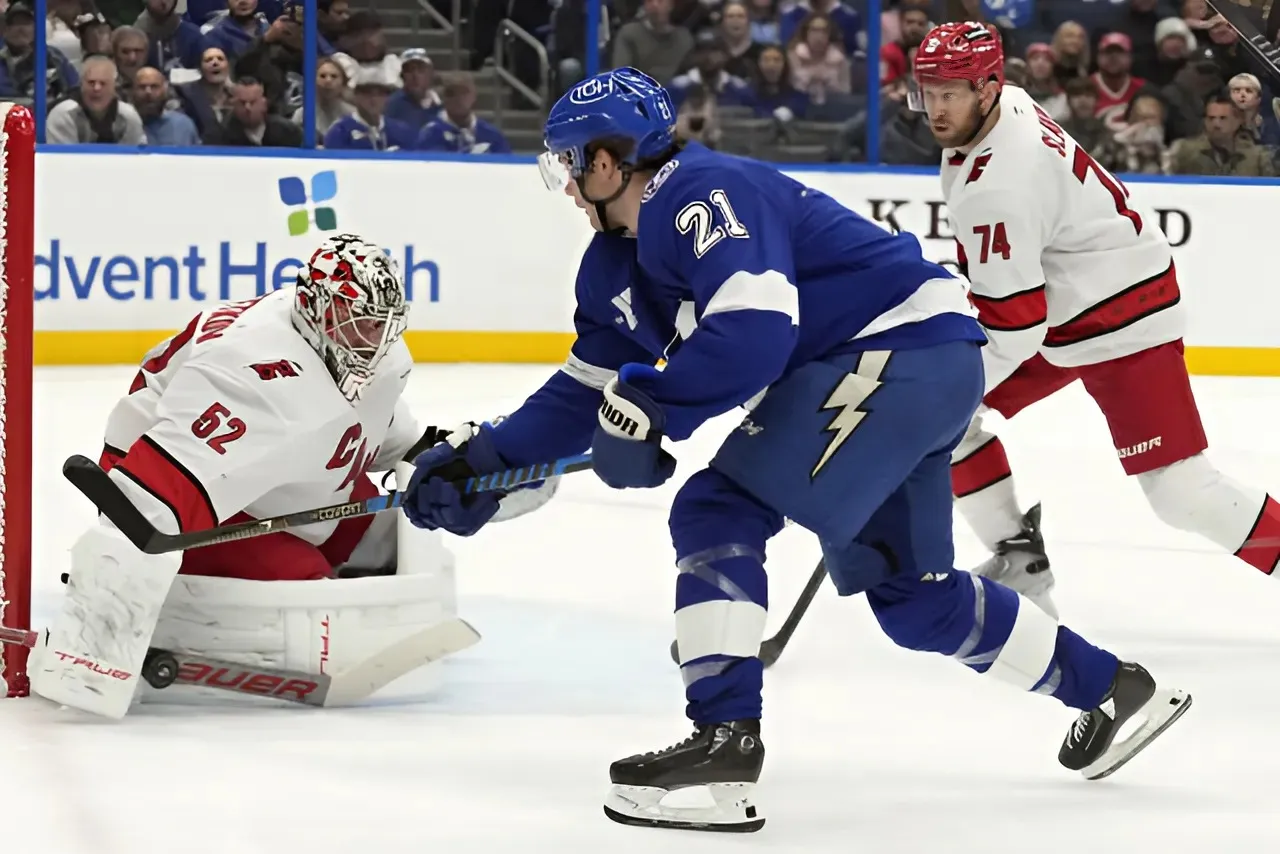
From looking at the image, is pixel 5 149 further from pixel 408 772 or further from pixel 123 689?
pixel 408 772

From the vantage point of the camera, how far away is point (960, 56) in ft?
10.5

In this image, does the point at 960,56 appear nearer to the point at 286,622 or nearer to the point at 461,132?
the point at 286,622

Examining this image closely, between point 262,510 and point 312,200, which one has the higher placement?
point 262,510

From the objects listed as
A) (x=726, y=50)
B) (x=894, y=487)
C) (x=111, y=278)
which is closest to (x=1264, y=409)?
(x=726, y=50)

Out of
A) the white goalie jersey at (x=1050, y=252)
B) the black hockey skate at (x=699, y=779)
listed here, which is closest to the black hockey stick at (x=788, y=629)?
the white goalie jersey at (x=1050, y=252)

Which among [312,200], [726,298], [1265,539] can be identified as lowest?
[312,200]

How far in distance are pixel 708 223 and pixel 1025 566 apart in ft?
5.30

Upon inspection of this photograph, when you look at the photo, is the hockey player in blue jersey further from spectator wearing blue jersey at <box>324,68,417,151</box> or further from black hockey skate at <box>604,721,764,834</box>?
spectator wearing blue jersey at <box>324,68,417,151</box>

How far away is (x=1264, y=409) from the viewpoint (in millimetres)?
6344

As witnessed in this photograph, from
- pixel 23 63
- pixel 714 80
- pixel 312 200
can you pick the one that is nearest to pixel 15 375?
pixel 312 200

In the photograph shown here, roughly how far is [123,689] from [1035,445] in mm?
3536

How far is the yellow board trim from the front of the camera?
6.61m

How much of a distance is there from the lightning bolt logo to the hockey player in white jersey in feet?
3.29

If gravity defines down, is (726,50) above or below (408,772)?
below
